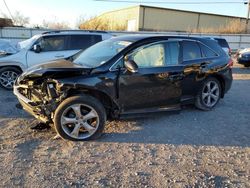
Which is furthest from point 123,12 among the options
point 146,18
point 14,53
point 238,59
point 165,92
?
point 165,92

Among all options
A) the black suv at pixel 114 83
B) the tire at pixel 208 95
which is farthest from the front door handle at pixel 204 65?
the tire at pixel 208 95

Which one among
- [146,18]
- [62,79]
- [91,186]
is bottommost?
[91,186]

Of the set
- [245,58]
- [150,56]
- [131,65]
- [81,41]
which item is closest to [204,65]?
[150,56]

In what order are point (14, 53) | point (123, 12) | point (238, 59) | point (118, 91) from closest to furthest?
point (118, 91) < point (14, 53) < point (238, 59) < point (123, 12)

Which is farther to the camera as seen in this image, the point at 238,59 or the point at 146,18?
the point at 146,18

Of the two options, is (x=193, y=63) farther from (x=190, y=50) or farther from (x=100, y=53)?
(x=100, y=53)

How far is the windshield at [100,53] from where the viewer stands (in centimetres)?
483

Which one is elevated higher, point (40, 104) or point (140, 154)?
point (40, 104)

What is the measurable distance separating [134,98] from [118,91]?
0.34m

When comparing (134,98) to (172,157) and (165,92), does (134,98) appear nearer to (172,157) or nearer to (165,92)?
(165,92)

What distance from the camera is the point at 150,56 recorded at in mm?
4965

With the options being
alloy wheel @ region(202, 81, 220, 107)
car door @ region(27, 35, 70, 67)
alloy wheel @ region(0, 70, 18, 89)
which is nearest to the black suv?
alloy wheel @ region(202, 81, 220, 107)

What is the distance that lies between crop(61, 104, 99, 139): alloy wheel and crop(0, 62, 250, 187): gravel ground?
0.57 ft

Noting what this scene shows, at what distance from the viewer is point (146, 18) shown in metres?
41.6
